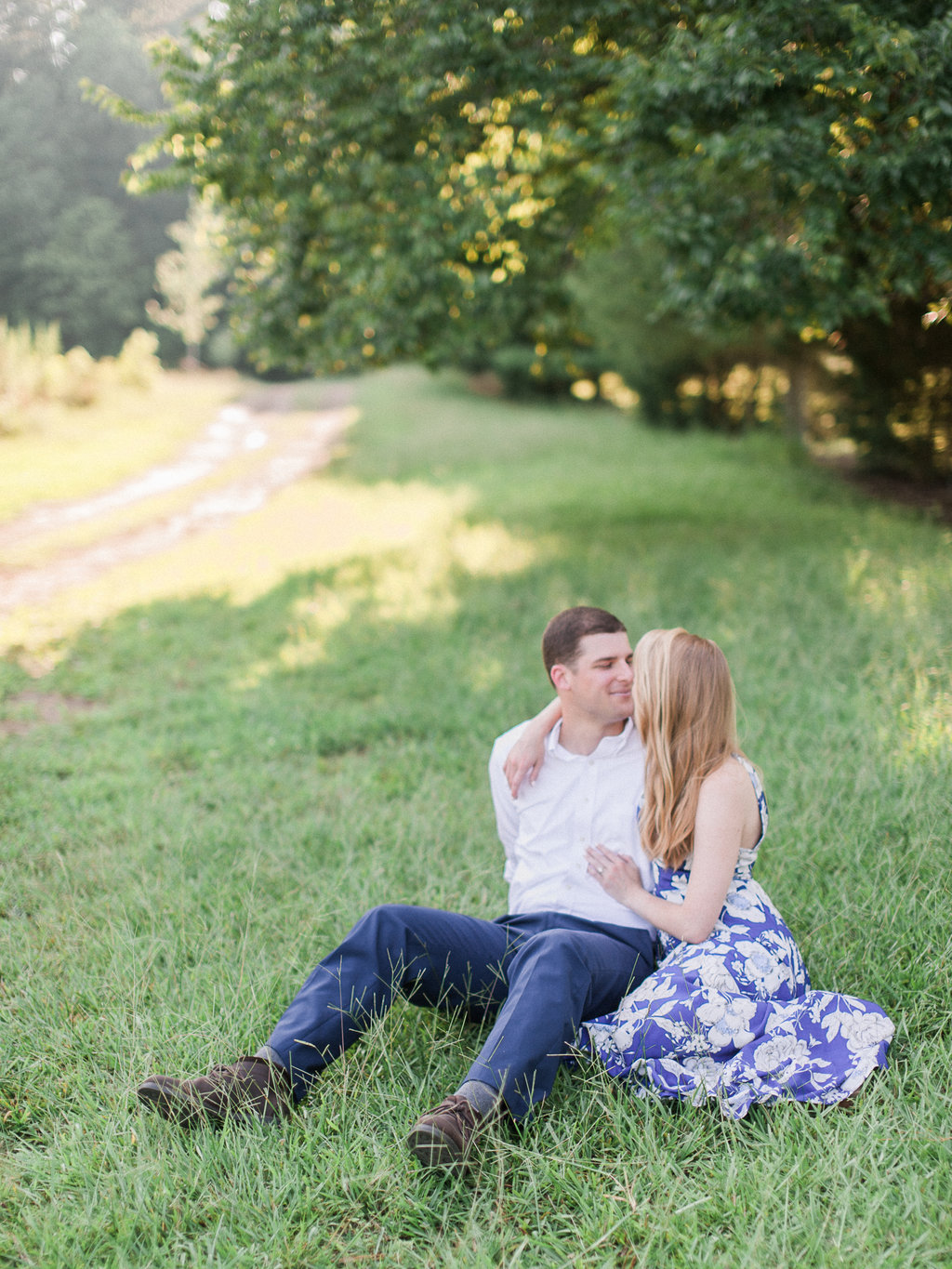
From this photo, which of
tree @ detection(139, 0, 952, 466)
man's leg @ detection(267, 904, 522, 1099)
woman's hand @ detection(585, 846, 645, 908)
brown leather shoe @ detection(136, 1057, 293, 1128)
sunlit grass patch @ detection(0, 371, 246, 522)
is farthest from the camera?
sunlit grass patch @ detection(0, 371, 246, 522)

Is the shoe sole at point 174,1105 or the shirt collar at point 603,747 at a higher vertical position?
the shirt collar at point 603,747

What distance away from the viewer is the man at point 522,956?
2.41 m

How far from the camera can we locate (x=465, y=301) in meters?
8.31

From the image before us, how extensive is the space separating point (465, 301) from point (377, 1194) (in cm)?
747

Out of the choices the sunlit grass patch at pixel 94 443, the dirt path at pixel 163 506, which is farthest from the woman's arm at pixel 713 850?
the sunlit grass patch at pixel 94 443

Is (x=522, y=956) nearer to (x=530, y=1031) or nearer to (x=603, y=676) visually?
(x=530, y=1031)

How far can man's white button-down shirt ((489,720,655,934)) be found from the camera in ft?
9.64

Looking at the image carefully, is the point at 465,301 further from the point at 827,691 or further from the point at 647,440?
the point at 647,440

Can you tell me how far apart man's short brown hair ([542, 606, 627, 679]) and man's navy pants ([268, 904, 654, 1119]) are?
839 mm

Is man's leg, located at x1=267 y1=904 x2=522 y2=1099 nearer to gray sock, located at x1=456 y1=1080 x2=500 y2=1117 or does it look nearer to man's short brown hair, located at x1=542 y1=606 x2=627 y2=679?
gray sock, located at x1=456 y1=1080 x2=500 y2=1117

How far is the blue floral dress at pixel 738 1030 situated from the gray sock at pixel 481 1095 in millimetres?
416

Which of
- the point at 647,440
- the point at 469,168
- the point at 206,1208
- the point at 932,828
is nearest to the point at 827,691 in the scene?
the point at 932,828

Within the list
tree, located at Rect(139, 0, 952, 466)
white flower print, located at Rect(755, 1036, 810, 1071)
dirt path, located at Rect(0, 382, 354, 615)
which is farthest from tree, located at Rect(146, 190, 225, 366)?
white flower print, located at Rect(755, 1036, 810, 1071)

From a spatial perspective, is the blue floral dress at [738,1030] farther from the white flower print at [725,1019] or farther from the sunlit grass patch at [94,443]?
the sunlit grass patch at [94,443]
